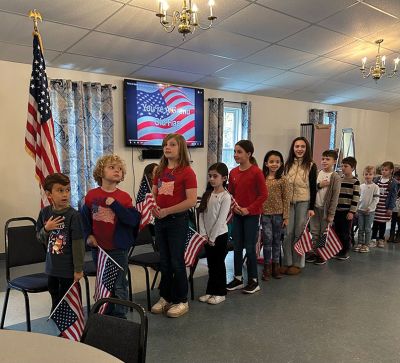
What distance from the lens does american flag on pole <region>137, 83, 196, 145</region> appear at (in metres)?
4.96

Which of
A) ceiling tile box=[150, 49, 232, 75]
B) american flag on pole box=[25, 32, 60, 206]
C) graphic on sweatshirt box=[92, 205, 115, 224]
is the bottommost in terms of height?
graphic on sweatshirt box=[92, 205, 115, 224]

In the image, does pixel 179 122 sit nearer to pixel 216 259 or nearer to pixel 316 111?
pixel 216 259

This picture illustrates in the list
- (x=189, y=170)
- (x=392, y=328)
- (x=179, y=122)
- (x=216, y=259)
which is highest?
(x=179, y=122)

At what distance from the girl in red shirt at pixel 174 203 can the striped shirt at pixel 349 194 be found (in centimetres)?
253

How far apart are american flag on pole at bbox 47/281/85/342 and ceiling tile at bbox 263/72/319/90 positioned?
15.5 feet

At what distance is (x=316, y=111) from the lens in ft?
24.3

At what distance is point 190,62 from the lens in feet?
15.1

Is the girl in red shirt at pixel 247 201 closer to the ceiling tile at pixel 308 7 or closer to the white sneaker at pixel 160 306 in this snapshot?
the white sneaker at pixel 160 306

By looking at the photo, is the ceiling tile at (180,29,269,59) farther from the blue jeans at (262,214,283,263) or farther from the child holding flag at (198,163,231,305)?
the blue jeans at (262,214,283,263)

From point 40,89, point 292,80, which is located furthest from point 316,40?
point 40,89

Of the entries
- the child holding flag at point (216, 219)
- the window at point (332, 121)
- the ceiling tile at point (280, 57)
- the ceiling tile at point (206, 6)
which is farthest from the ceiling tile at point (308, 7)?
the window at point (332, 121)

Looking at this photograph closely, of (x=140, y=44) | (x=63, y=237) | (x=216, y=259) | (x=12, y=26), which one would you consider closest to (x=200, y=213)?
(x=216, y=259)

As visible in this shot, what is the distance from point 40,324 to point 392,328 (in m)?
2.66

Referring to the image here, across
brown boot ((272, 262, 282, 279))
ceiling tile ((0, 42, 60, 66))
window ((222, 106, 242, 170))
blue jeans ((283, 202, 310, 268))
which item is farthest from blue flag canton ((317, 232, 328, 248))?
ceiling tile ((0, 42, 60, 66))
